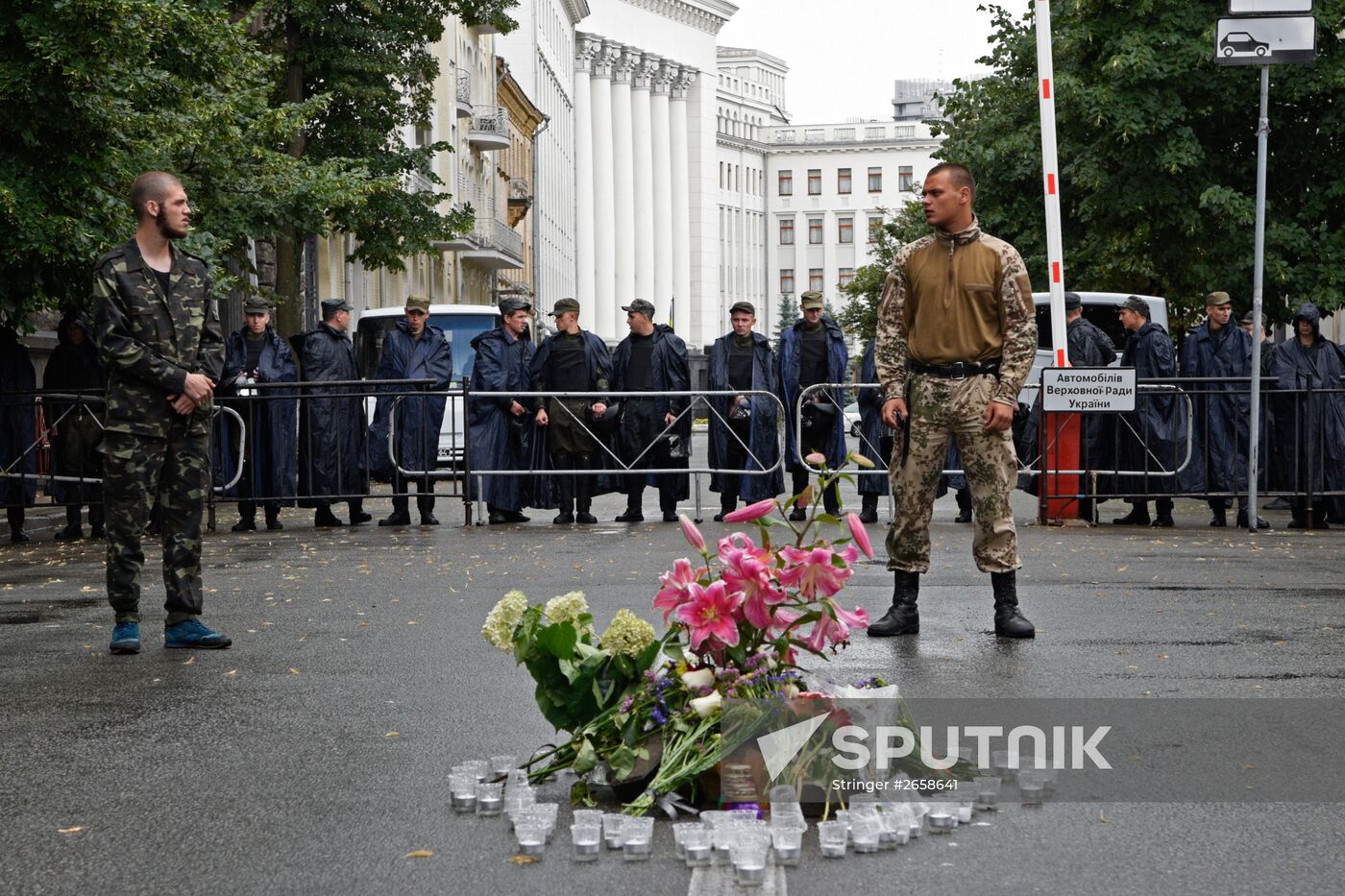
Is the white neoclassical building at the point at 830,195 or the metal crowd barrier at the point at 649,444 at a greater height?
the white neoclassical building at the point at 830,195

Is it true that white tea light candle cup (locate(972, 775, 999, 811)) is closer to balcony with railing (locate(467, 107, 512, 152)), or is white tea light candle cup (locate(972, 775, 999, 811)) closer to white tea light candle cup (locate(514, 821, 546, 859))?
white tea light candle cup (locate(514, 821, 546, 859))

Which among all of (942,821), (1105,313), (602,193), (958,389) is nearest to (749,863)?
(942,821)

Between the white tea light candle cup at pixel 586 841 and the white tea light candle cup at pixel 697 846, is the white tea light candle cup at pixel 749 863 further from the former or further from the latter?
the white tea light candle cup at pixel 586 841

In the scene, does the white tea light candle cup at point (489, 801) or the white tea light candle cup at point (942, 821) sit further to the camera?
the white tea light candle cup at point (489, 801)

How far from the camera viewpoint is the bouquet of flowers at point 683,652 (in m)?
5.30

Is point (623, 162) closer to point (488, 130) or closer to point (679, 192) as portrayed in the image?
point (679, 192)


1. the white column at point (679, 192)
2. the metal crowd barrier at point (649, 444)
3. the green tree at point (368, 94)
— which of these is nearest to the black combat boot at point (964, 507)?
the metal crowd barrier at point (649, 444)

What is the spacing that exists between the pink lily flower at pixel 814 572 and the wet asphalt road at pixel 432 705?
0.79m

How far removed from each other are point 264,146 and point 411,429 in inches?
290

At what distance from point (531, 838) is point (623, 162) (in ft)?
380

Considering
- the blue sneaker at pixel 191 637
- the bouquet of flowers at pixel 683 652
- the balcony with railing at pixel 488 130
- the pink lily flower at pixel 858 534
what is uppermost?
the balcony with railing at pixel 488 130

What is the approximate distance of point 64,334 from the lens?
1678 centimetres

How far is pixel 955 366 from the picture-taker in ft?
28.2

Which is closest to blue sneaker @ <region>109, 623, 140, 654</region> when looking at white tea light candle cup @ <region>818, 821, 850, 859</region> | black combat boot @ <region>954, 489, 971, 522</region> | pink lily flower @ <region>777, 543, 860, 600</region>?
pink lily flower @ <region>777, 543, 860, 600</region>
